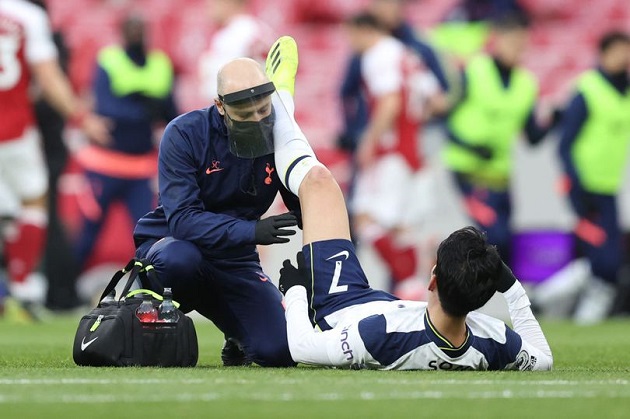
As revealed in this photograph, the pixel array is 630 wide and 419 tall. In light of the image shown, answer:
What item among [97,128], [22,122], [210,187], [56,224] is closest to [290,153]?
[210,187]

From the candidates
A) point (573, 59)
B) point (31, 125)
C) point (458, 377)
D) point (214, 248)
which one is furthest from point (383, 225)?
point (458, 377)

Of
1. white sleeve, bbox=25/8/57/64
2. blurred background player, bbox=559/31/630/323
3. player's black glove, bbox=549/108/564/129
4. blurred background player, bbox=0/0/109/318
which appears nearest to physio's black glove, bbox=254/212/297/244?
blurred background player, bbox=0/0/109/318

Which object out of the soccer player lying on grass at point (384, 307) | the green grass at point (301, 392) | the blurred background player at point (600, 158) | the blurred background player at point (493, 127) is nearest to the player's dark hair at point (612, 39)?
the blurred background player at point (600, 158)

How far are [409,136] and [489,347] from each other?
7.49 metres

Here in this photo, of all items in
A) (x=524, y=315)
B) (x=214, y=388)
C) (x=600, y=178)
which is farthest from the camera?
(x=600, y=178)

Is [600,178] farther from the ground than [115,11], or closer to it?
closer to it

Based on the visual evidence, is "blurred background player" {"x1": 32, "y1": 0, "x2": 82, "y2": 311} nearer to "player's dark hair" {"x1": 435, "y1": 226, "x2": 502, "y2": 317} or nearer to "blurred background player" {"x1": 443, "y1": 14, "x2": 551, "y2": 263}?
"blurred background player" {"x1": 443, "y1": 14, "x2": 551, "y2": 263}

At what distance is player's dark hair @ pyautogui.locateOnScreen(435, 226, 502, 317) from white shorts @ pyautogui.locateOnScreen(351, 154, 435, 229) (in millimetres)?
7465

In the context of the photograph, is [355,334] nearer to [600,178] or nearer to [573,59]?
[600,178]

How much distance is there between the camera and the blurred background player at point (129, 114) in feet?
46.3

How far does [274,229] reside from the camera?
6824mm

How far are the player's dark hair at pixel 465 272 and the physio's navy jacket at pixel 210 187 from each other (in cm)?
104

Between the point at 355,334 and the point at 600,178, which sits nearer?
the point at 355,334

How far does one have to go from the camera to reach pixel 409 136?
13.9 meters
